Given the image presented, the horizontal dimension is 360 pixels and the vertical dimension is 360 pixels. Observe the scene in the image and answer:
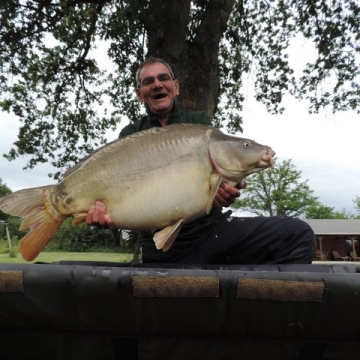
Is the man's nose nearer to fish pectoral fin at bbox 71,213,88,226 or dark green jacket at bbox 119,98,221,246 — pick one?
dark green jacket at bbox 119,98,221,246

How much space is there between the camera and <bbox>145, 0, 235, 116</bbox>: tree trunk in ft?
13.7

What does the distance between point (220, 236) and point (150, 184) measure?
0.48m

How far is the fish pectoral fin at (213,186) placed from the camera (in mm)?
1230

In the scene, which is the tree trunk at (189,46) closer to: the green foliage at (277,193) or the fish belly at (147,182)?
the fish belly at (147,182)

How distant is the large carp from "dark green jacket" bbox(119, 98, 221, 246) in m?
0.38

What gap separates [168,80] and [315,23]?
186 inches

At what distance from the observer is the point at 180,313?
848 mm

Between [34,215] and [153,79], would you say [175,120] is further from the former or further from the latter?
[34,215]

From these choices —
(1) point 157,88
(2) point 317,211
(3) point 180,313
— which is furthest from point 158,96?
(2) point 317,211

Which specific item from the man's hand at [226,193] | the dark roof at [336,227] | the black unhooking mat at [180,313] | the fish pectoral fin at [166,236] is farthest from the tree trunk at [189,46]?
the dark roof at [336,227]

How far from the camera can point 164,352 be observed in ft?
2.96

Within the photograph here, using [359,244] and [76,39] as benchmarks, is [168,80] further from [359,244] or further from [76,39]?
[359,244]

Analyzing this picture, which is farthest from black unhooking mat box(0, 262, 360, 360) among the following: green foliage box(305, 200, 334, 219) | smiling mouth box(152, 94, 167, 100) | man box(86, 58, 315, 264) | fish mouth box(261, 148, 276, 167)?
green foliage box(305, 200, 334, 219)

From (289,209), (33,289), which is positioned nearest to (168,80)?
(33,289)
